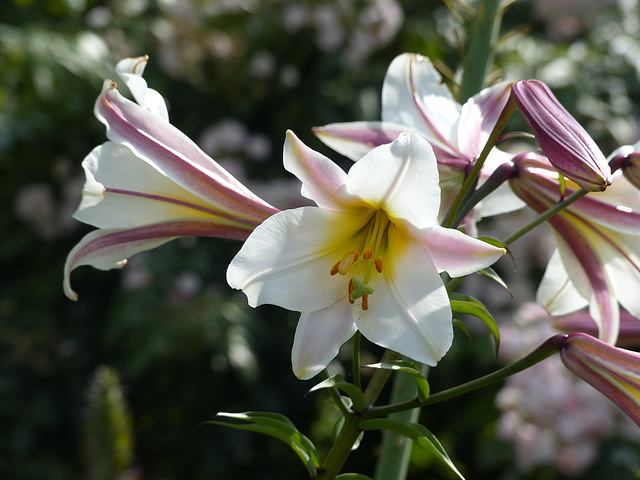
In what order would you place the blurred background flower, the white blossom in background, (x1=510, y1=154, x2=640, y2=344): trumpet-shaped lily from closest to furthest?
1. (x1=510, y1=154, x2=640, y2=344): trumpet-shaped lily
2. the white blossom in background
3. the blurred background flower

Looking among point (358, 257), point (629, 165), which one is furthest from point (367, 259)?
point (629, 165)

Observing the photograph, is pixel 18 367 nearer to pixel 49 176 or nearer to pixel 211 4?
pixel 49 176

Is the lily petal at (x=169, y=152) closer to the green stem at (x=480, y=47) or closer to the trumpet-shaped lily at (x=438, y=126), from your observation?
the trumpet-shaped lily at (x=438, y=126)

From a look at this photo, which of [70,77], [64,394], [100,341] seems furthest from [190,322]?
[70,77]

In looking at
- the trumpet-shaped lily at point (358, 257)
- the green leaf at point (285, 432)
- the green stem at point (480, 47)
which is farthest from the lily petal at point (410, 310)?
the green stem at point (480, 47)

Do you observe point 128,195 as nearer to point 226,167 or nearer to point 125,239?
point 125,239

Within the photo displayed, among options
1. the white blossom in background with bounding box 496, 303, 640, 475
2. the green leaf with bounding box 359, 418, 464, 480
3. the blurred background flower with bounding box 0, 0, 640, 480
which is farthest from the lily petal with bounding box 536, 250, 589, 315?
the blurred background flower with bounding box 0, 0, 640, 480

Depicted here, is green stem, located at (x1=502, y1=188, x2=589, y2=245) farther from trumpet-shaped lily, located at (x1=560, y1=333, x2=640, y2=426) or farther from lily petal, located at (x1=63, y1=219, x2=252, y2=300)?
lily petal, located at (x1=63, y1=219, x2=252, y2=300)
